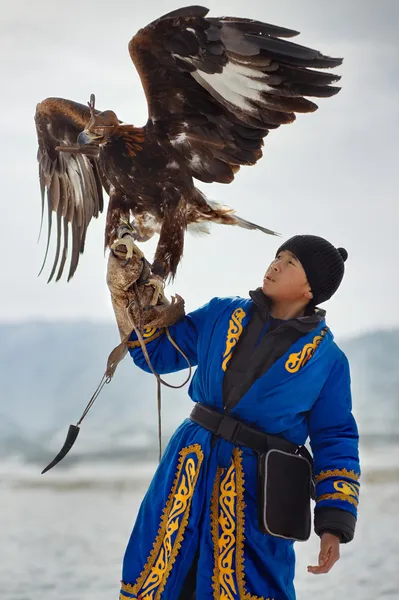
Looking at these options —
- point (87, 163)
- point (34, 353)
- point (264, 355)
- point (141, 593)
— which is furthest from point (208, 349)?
point (34, 353)

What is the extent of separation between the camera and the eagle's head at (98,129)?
1.82 meters

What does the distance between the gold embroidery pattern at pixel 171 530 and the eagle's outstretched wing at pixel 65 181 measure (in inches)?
31.8

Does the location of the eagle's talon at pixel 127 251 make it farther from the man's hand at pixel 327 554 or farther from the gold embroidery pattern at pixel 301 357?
the man's hand at pixel 327 554

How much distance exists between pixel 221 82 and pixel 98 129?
323 millimetres

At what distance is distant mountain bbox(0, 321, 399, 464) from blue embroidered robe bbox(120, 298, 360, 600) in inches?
90.5

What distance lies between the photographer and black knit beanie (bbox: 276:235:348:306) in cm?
146

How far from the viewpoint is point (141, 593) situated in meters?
1.36

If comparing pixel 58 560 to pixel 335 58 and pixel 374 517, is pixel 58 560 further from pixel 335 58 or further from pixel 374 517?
pixel 335 58

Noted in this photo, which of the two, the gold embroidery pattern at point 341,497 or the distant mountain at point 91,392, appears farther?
the distant mountain at point 91,392

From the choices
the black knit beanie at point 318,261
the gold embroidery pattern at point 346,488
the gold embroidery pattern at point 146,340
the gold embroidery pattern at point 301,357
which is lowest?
the gold embroidery pattern at point 346,488

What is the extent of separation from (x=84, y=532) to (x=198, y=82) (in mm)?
1948

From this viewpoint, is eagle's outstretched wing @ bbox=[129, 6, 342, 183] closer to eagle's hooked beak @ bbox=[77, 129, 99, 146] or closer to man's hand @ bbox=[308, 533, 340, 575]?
eagle's hooked beak @ bbox=[77, 129, 99, 146]

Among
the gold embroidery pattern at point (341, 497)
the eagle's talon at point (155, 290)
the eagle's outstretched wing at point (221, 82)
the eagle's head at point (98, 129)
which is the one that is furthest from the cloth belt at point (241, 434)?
the eagle's head at point (98, 129)

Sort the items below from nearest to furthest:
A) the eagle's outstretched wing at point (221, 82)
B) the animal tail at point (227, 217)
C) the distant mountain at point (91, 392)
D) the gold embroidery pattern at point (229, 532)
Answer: the gold embroidery pattern at point (229, 532)
the eagle's outstretched wing at point (221, 82)
the animal tail at point (227, 217)
the distant mountain at point (91, 392)
